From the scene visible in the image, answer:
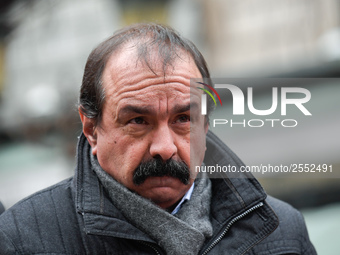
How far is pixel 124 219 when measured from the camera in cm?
210

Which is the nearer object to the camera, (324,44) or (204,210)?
(204,210)

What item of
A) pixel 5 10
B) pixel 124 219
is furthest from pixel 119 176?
pixel 5 10

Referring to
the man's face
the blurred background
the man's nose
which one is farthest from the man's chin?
A: the blurred background

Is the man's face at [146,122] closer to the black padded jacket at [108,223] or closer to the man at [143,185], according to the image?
the man at [143,185]

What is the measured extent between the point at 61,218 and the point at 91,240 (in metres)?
0.16

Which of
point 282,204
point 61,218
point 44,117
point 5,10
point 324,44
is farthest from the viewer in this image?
point 324,44

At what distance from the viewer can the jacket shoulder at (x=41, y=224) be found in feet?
6.74

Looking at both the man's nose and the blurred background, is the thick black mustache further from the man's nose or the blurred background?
the blurred background

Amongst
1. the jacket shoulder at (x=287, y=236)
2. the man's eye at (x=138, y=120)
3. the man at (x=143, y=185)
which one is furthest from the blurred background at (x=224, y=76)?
the man's eye at (x=138, y=120)

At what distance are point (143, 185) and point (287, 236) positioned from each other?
2.29 ft

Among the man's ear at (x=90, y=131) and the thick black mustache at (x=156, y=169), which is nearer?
the thick black mustache at (x=156, y=169)

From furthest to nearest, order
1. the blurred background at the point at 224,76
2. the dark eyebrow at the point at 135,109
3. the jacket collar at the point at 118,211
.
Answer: the blurred background at the point at 224,76 → the dark eyebrow at the point at 135,109 → the jacket collar at the point at 118,211

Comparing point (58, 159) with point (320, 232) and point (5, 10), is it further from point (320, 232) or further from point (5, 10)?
point (320, 232)

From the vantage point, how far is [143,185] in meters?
2.15
